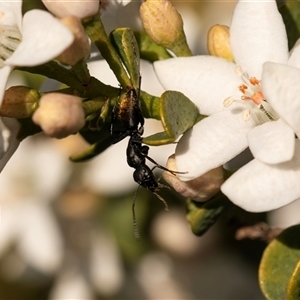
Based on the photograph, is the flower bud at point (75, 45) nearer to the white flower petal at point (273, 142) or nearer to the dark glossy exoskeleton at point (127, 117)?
the dark glossy exoskeleton at point (127, 117)

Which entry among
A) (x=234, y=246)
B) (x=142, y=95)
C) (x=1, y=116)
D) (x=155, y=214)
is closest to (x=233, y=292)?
(x=234, y=246)

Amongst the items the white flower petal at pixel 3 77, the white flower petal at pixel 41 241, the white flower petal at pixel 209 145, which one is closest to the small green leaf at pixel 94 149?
the white flower petal at pixel 209 145

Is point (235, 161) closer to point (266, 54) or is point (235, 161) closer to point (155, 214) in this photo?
point (266, 54)

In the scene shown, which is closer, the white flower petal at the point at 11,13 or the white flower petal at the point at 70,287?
the white flower petal at the point at 11,13

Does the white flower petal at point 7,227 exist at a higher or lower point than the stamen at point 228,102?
lower

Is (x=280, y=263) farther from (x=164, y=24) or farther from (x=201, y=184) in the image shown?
(x=164, y=24)

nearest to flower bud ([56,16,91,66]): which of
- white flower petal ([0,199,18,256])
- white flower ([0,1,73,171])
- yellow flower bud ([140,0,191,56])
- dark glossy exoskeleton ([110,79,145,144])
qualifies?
white flower ([0,1,73,171])

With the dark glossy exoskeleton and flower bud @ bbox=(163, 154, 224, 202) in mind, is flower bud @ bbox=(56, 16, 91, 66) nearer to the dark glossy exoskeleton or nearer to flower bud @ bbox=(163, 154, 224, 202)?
the dark glossy exoskeleton
